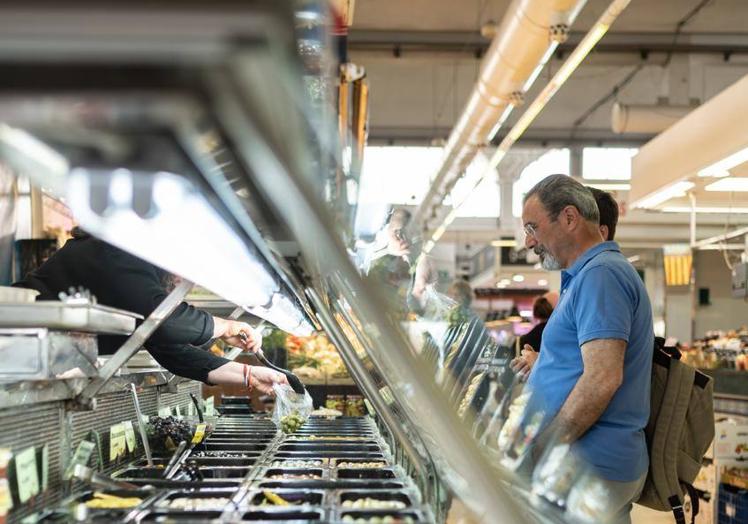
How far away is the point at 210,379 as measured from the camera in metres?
3.34

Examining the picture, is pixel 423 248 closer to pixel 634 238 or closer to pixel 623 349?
pixel 623 349

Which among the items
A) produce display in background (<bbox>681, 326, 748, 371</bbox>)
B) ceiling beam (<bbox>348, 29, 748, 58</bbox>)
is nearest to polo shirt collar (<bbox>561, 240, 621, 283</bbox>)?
produce display in background (<bbox>681, 326, 748, 371</bbox>)

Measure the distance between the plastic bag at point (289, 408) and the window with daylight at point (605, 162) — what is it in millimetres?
12218

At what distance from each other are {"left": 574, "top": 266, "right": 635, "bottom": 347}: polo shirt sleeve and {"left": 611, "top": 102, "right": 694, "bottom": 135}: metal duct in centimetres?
716

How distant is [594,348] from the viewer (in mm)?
2475

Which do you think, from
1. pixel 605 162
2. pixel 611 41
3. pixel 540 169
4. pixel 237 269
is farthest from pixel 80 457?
pixel 540 169

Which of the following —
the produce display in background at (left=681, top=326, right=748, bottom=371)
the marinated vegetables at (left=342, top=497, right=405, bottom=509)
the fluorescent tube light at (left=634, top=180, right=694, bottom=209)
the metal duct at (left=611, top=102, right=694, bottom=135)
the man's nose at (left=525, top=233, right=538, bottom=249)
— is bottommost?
the produce display in background at (left=681, top=326, right=748, bottom=371)

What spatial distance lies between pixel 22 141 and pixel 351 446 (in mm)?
2573

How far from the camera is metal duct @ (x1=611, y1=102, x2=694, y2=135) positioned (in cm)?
919

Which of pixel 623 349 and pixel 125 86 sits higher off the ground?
pixel 125 86

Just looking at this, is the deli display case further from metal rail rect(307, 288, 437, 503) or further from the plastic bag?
the plastic bag

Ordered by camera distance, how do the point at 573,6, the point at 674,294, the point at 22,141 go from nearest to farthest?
the point at 22,141 < the point at 573,6 < the point at 674,294

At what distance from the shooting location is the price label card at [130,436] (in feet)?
9.53

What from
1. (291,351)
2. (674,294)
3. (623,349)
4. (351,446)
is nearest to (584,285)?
(623,349)
